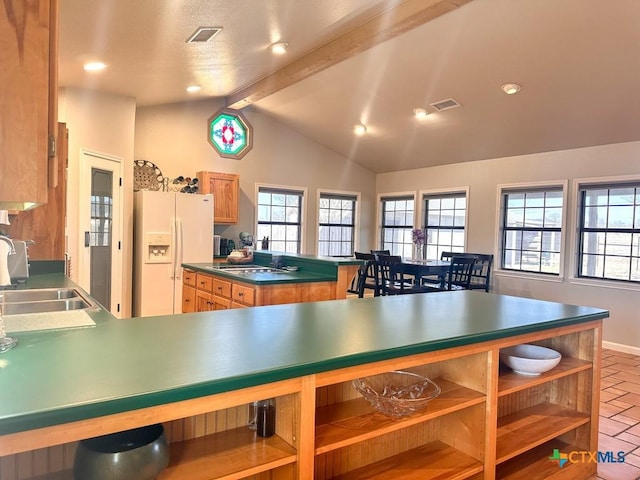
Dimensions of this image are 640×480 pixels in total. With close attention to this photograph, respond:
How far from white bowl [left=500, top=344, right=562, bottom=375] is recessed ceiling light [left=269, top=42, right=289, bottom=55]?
11.4ft

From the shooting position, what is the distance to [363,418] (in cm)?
158

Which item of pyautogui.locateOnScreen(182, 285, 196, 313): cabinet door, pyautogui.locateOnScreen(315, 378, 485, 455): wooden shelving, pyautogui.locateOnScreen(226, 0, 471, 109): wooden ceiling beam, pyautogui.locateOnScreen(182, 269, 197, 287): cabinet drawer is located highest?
pyautogui.locateOnScreen(226, 0, 471, 109): wooden ceiling beam

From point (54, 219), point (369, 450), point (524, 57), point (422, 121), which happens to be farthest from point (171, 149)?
point (369, 450)

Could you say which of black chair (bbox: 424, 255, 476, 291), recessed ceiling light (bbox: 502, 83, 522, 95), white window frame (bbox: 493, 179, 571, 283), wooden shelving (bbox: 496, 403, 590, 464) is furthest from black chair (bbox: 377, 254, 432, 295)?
wooden shelving (bbox: 496, 403, 590, 464)

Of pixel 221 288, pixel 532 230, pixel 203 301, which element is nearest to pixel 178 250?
pixel 203 301

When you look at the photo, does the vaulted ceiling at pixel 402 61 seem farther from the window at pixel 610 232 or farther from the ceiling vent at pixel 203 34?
the window at pixel 610 232

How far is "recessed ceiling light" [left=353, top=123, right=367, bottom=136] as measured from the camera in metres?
6.41

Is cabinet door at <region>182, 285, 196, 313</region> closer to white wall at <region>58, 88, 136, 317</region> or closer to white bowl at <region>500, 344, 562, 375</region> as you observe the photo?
white wall at <region>58, 88, 136, 317</region>

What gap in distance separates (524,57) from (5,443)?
14.9 feet

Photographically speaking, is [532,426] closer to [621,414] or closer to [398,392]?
[398,392]

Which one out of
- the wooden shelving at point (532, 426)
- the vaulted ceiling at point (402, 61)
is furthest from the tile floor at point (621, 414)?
the vaulted ceiling at point (402, 61)

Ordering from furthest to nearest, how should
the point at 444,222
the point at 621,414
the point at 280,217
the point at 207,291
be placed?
the point at 280,217
the point at 444,222
the point at 207,291
the point at 621,414

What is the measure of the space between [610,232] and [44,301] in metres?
5.56

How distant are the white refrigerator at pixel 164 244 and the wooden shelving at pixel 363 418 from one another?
4.23 meters
